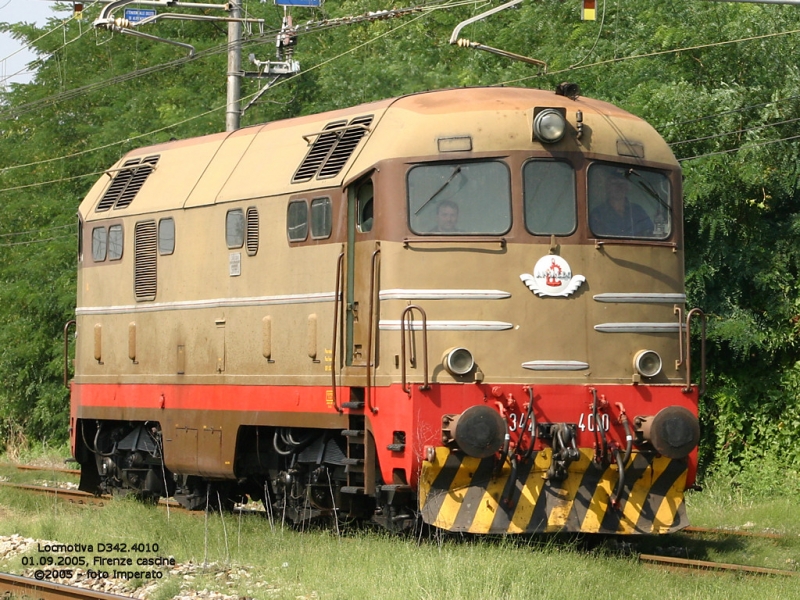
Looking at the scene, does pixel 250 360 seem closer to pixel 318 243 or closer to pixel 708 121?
pixel 318 243

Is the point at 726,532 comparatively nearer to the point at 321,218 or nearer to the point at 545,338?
the point at 545,338

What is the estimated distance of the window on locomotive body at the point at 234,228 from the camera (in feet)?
41.1

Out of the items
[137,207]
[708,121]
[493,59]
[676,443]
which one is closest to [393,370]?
[676,443]

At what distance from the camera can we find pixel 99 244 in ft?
49.3

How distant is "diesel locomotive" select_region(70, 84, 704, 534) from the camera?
10.4 metres

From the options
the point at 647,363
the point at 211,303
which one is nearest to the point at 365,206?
the point at 211,303

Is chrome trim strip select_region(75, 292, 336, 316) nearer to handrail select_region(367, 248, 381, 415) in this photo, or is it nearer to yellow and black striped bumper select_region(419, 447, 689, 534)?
handrail select_region(367, 248, 381, 415)

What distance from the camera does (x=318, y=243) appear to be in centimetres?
1153

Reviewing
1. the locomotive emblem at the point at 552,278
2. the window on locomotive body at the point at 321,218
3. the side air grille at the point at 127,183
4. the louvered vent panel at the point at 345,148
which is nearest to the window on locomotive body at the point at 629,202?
the locomotive emblem at the point at 552,278

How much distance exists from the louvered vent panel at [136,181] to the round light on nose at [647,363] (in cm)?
643

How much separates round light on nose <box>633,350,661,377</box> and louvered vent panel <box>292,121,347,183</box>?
3.27m

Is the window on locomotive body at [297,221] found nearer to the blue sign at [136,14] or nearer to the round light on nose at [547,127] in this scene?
the round light on nose at [547,127]

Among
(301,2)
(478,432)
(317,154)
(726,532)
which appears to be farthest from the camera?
(301,2)

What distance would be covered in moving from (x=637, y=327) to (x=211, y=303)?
14.3 feet
